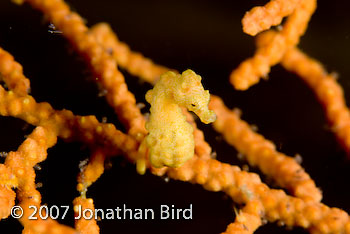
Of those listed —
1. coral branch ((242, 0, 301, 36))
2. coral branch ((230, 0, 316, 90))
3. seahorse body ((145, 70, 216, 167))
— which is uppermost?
coral branch ((230, 0, 316, 90))

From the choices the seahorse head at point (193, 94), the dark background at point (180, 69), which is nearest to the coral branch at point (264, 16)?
the seahorse head at point (193, 94)

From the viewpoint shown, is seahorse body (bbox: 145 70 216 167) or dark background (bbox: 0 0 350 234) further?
dark background (bbox: 0 0 350 234)

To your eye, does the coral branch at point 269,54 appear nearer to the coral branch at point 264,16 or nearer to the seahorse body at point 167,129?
the coral branch at point 264,16

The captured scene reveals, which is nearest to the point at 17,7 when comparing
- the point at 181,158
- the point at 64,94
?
the point at 64,94

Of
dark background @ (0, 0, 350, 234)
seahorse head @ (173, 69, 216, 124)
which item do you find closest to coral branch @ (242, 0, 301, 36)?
seahorse head @ (173, 69, 216, 124)

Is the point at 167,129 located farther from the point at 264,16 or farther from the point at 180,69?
the point at 180,69

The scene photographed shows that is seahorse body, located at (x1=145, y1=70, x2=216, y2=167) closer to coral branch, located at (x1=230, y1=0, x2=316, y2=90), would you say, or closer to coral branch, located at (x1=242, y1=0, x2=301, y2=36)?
coral branch, located at (x1=242, y1=0, x2=301, y2=36)
